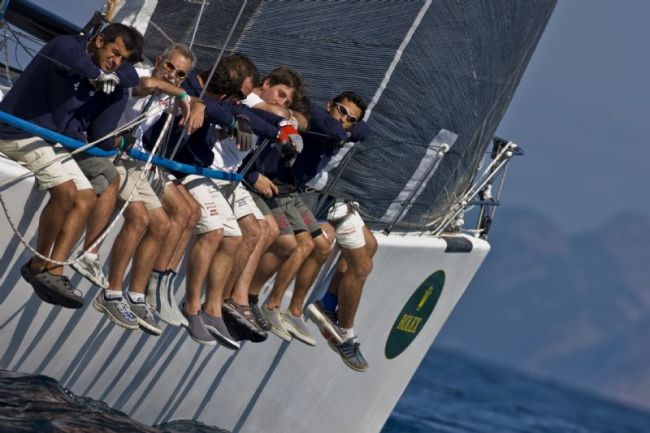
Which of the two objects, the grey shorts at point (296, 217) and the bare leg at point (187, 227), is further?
the grey shorts at point (296, 217)

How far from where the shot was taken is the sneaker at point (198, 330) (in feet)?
24.0

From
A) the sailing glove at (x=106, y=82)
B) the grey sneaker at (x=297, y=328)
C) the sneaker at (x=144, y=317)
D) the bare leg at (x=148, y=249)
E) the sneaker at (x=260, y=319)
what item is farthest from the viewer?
the grey sneaker at (x=297, y=328)

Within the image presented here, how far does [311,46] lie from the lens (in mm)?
9133

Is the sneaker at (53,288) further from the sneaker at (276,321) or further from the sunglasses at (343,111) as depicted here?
the sunglasses at (343,111)

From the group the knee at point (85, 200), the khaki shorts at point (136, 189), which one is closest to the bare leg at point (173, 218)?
the khaki shorts at point (136, 189)

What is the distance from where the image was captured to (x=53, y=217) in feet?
21.5

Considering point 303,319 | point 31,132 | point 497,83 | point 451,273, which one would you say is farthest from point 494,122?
point 31,132

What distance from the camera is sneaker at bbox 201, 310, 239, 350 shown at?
24.3 ft

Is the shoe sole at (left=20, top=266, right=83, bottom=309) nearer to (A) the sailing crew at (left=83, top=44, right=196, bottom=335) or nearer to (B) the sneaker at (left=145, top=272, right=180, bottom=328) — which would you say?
(A) the sailing crew at (left=83, top=44, right=196, bottom=335)

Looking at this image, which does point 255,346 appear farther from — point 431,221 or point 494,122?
point 494,122

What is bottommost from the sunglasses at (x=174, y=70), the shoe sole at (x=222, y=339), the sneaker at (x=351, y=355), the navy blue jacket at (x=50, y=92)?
the sneaker at (x=351, y=355)

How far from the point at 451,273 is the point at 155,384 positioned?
2983mm

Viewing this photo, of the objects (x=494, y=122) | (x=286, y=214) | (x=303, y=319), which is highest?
(x=494, y=122)

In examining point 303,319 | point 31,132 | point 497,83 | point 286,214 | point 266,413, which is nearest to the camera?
point 31,132
